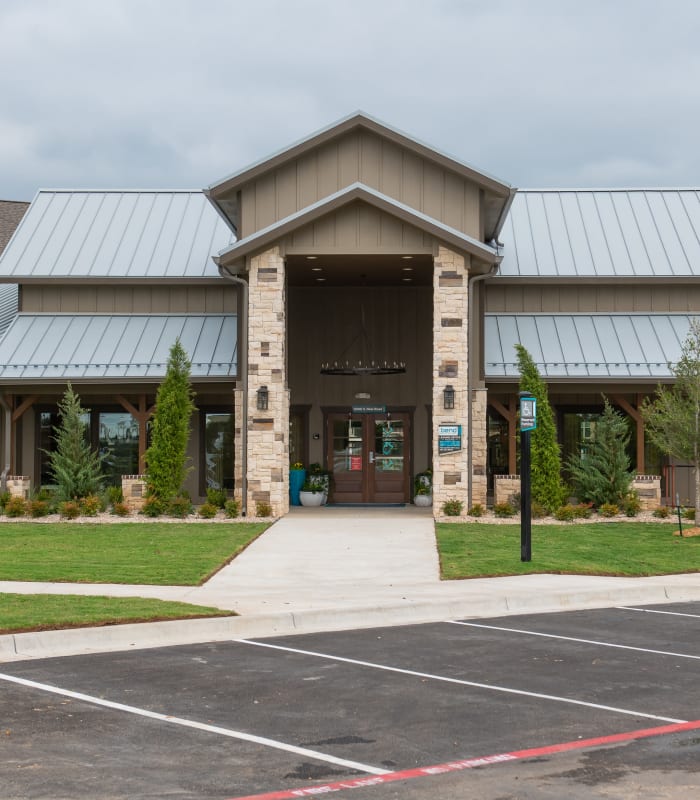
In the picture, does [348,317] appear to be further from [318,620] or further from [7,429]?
[318,620]

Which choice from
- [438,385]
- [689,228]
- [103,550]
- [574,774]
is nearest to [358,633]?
[574,774]

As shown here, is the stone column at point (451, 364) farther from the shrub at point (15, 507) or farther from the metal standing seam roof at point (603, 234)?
the shrub at point (15, 507)

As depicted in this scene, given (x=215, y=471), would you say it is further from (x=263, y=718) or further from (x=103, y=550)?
(x=263, y=718)

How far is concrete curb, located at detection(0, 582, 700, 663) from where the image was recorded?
11.1 metres

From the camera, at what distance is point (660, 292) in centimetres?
3009

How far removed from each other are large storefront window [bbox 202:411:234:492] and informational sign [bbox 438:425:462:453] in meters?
7.02

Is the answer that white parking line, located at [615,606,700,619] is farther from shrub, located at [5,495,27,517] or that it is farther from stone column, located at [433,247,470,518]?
shrub, located at [5,495,27,517]

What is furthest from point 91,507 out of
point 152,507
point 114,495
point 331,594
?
point 331,594

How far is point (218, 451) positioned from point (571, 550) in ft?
43.5

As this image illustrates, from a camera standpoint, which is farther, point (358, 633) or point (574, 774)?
point (358, 633)

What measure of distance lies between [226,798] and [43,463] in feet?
82.2

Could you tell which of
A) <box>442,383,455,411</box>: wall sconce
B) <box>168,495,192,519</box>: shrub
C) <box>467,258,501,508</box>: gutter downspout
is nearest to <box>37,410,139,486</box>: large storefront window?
<box>168,495,192,519</box>: shrub

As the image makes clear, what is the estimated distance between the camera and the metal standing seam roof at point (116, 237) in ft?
99.3

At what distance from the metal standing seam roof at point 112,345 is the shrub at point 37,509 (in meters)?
3.60
